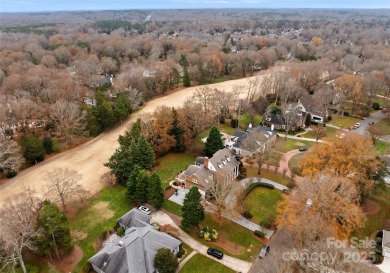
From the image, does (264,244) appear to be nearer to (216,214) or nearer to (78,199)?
(216,214)

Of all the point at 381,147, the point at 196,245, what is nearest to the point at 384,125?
the point at 381,147

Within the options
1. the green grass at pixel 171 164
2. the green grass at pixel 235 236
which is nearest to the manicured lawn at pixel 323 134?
the green grass at pixel 171 164

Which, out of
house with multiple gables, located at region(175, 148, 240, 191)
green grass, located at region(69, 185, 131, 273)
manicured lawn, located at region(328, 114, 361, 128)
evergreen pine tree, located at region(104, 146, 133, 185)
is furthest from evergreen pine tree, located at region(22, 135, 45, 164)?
manicured lawn, located at region(328, 114, 361, 128)

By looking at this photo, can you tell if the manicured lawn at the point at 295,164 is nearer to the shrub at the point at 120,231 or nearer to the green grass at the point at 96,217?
the green grass at the point at 96,217

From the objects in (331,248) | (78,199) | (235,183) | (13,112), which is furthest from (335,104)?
(13,112)

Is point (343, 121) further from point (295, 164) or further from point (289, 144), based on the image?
point (295, 164)

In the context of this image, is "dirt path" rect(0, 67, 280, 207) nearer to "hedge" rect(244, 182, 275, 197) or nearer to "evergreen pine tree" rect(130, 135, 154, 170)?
"evergreen pine tree" rect(130, 135, 154, 170)
